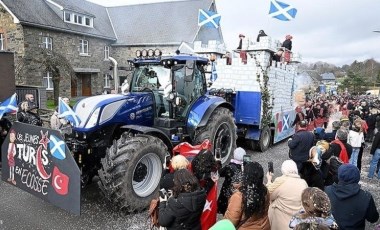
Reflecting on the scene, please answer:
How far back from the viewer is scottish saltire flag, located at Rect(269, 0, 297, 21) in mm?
8875

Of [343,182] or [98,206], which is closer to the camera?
[343,182]

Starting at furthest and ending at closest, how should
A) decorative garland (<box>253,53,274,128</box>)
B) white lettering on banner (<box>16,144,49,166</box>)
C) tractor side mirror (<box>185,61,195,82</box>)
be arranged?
decorative garland (<box>253,53,274,128</box>) → tractor side mirror (<box>185,61,195,82</box>) → white lettering on banner (<box>16,144,49,166</box>)

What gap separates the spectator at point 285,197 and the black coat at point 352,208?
0.39m

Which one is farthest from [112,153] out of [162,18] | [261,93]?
[162,18]

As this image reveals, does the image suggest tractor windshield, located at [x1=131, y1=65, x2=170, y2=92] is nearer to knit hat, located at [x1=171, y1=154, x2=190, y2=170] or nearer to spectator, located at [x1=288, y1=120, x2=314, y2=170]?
spectator, located at [x1=288, y1=120, x2=314, y2=170]

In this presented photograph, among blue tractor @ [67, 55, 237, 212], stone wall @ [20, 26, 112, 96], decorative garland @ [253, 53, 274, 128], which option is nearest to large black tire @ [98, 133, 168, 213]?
blue tractor @ [67, 55, 237, 212]

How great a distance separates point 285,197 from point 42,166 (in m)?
3.22

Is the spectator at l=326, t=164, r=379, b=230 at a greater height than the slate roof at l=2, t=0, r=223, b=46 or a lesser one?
lesser

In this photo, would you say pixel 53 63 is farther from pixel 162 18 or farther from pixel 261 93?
pixel 261 93

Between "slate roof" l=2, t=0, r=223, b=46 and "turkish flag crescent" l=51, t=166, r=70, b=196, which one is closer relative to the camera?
"turkish flag crescent" l=51, t=166, r=70, b=196

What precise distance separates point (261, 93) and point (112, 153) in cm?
510

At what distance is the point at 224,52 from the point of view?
9852 mm

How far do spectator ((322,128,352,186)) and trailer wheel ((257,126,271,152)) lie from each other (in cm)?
343

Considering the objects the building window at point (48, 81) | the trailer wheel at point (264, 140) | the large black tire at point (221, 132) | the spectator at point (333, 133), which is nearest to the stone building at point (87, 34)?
the building window at point (48, 81)
